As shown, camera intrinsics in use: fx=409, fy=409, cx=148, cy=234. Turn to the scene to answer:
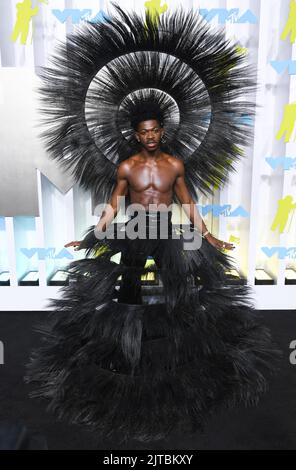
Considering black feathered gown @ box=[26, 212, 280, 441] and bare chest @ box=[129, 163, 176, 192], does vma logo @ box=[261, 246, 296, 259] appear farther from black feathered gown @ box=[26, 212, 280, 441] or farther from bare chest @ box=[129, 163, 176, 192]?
bare chest @ box=[129, 163, 176, 192]

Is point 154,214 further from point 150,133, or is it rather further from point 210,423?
point 210,423

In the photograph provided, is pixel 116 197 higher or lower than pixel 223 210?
higher

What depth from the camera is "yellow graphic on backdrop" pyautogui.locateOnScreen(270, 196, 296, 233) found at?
3.50 metres

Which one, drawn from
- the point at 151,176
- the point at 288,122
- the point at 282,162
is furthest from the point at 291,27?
the point at 151,176

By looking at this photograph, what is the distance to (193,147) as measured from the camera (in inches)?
95.0

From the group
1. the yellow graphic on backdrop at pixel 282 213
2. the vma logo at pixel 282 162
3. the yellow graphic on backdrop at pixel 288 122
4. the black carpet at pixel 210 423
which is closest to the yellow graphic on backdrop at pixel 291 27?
the yellow graphic on backdrop at pixel 288 122

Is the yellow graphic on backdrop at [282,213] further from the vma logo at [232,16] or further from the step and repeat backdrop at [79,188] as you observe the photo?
the vma logo at [232,16]

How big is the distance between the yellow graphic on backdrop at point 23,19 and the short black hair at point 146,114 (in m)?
1.56

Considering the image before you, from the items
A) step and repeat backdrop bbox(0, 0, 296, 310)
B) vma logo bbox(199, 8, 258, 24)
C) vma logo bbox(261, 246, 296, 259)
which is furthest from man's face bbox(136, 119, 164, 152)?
vma logo bbox(261, 246, 296, 259)

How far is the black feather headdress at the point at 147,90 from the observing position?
2.18 meters

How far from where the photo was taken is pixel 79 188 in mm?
3475

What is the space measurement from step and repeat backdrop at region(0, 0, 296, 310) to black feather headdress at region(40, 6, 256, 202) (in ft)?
2.69

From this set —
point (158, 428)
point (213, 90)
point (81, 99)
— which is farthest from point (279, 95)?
point (158, 428)

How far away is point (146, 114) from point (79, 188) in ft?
4.70
